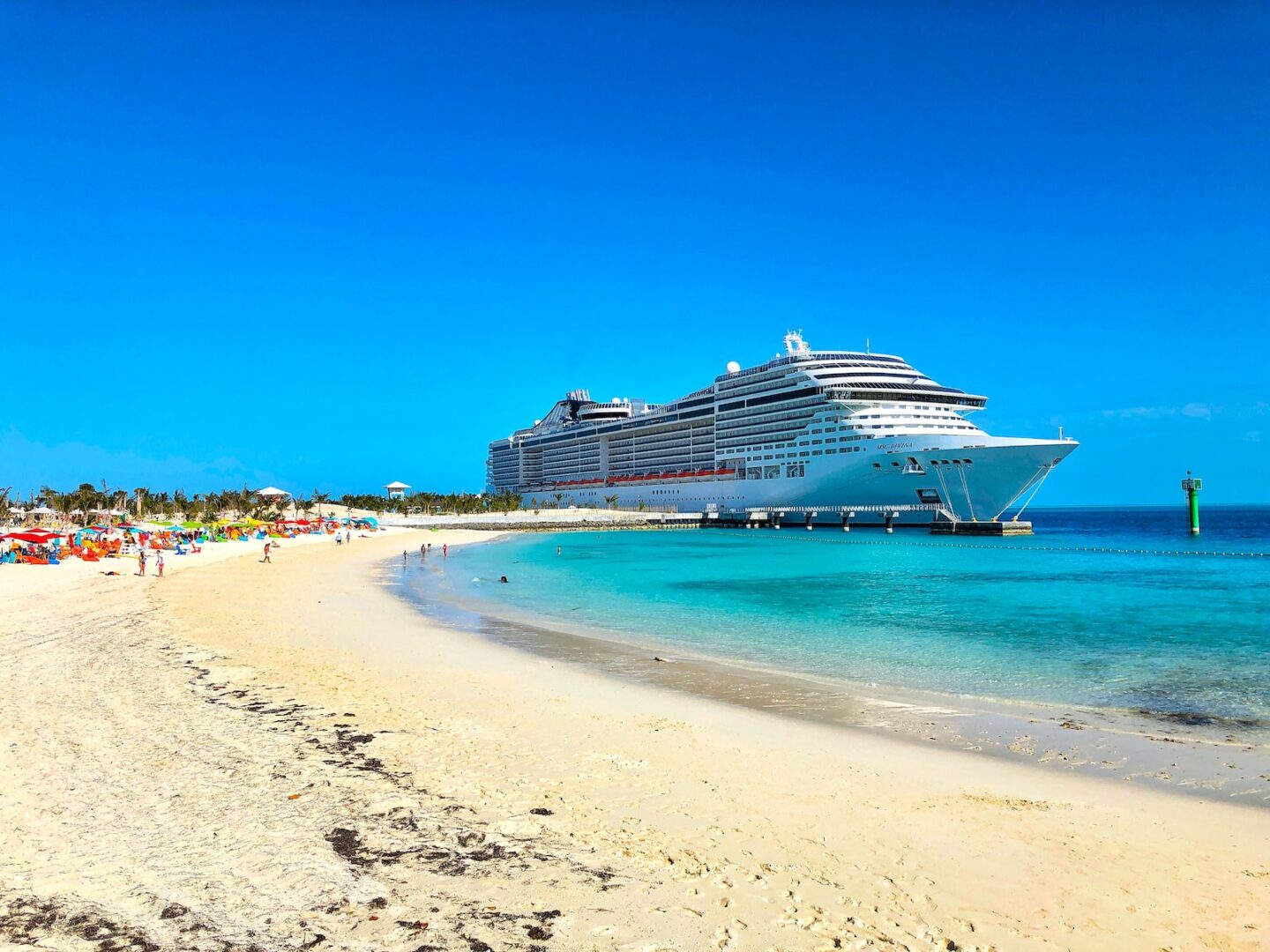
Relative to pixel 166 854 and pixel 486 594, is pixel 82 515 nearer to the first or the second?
pixel 486 594

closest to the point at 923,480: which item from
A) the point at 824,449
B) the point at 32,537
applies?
the point at 824,449

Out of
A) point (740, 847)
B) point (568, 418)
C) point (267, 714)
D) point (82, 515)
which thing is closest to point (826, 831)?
point (740, 847)

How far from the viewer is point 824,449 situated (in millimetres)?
57344

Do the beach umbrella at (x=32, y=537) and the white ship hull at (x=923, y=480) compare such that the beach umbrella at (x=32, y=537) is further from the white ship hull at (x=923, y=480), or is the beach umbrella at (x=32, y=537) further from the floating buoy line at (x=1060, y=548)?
the white ship hull at (x=923, y=480)

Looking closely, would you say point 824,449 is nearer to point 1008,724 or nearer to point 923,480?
point 923,480

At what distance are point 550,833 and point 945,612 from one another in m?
16.0

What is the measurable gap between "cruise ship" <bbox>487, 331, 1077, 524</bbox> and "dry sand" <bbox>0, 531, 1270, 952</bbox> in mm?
45902

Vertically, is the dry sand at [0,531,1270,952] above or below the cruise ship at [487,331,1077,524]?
below

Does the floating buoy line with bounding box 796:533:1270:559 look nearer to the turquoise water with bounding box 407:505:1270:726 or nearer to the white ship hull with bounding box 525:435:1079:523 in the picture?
the turquoise water with bounding box 407:505:1270:726

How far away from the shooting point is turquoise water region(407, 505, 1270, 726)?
35.8ft

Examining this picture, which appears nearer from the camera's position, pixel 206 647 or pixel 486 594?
pixel 206 647

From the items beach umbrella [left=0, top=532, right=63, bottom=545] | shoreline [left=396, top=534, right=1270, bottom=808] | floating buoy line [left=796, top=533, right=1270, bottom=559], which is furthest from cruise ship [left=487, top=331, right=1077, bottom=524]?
beach umbrella [left=0, top=532, right=63, bottom=545]

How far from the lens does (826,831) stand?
4.93m

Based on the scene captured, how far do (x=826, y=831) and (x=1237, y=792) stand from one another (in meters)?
3.66
